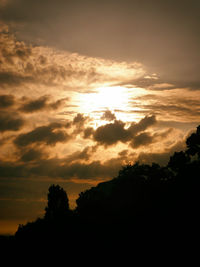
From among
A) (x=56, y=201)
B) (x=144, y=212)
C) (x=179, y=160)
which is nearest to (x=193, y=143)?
(x=179, y=160)

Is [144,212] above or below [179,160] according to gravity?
below

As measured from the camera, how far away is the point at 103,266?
34094mm

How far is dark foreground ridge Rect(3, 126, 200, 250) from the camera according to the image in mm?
30375

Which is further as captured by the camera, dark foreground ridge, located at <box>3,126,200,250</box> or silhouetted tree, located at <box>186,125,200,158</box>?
silhouetted tree, located at <box>186,125,200,158</box>

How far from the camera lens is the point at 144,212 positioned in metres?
35.7

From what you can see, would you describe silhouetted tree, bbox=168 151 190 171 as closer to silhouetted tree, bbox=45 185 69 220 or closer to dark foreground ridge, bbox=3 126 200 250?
dark foreground ridge, bbox=3 126 200 250

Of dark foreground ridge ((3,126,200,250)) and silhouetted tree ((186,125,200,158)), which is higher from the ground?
silhouetted tree ((186,125,200,158))

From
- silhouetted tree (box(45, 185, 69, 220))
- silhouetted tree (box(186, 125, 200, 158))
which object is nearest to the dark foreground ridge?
silhouetted tree (box(186, 125, 200, 158))

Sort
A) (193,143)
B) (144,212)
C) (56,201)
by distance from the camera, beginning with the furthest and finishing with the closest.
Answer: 1. (56,201)
2. (144,212)
3. (193,143)

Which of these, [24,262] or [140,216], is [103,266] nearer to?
[140,216]

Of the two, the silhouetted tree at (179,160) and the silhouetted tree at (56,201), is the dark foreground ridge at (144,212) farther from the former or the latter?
the silhouetted tree at (56,201)

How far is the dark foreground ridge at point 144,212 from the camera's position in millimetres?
30375

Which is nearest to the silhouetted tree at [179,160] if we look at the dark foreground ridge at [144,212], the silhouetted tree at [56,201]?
the dark foreground ridge at [144,212]

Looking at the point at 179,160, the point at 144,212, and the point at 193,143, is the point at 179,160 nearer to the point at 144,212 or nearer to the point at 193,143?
the point at 193,143
